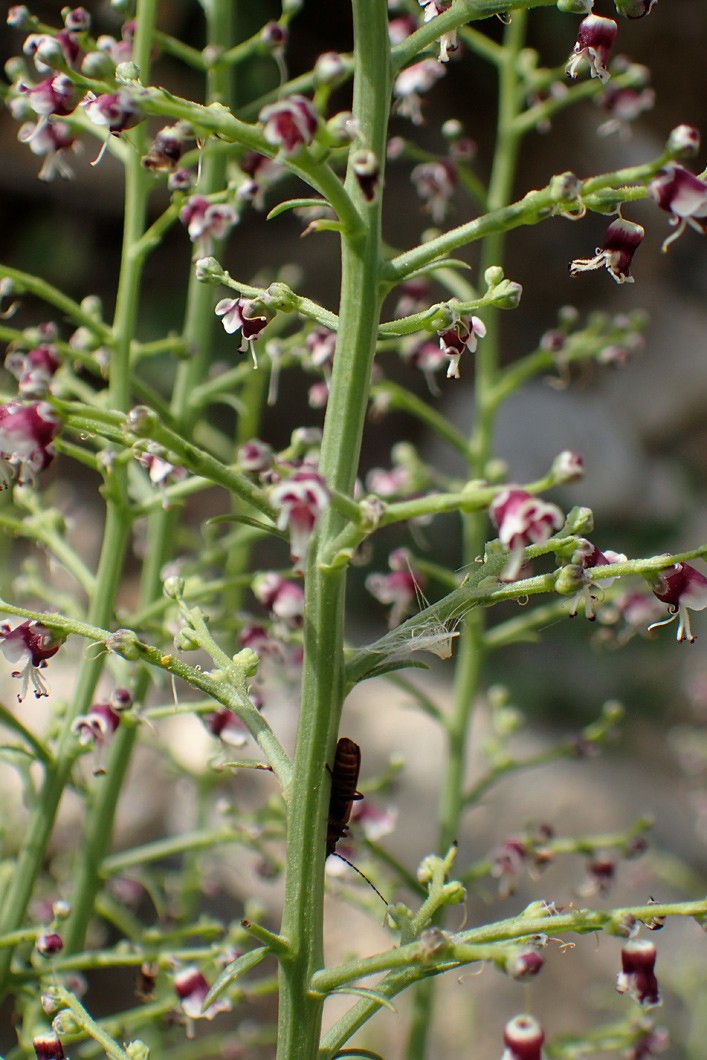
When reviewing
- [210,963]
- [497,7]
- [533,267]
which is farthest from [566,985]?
[533,267]

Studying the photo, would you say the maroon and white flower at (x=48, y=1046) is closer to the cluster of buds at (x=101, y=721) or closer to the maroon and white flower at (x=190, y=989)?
the maroon and white flower at (x=190, y=989)

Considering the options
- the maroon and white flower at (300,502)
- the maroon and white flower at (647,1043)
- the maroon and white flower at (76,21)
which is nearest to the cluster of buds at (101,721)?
the maroon and white flower at (300,502)

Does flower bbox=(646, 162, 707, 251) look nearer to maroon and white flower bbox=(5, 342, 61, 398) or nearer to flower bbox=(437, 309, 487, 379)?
flower bbox=(437, 309, 487, 379)

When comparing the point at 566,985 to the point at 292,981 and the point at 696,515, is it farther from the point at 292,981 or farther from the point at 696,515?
the point at 696,515

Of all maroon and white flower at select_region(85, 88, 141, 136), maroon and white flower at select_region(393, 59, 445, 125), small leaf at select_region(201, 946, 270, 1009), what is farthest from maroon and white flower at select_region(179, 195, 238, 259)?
small leaf at select_region(201, 946, 270, 1009)

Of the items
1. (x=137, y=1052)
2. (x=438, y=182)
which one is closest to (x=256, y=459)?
(x=137, y=1052)
